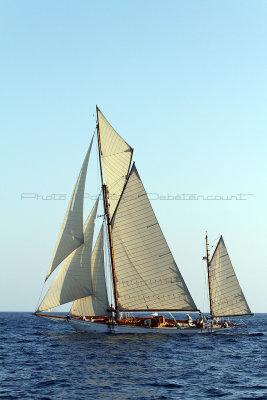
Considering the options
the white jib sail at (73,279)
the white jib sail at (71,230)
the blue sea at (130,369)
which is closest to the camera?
the blue sea at (130,369)

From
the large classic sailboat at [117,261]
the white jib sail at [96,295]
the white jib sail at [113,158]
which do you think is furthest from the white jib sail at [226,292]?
the white jib sail at [113,158]

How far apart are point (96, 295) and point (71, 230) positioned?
24.1 ft

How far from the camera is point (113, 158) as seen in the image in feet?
168

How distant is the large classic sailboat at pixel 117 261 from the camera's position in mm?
47344

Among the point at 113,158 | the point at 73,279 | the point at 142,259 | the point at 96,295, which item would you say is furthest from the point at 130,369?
the point at 113,158

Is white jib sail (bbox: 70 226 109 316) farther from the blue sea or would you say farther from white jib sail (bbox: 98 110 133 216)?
white jib sail (bbox: 98 110 133 216)

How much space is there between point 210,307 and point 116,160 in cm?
2298

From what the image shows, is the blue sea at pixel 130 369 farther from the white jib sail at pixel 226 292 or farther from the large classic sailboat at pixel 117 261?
the white jib sail at pixel 226 292

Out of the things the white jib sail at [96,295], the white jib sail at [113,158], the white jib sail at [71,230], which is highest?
the white jib sail at [113,158]

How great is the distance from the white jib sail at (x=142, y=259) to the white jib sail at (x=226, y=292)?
473 inches

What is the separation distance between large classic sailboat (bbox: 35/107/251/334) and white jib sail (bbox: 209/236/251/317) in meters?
9.94

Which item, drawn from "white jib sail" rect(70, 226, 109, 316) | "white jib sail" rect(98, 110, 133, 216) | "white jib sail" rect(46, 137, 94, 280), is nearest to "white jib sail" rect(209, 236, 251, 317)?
"white jib sail" rect(70, 226, 109, 316)

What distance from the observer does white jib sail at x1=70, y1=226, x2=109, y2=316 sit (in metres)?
49.0

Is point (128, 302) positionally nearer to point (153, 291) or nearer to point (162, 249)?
point (153, 291)
